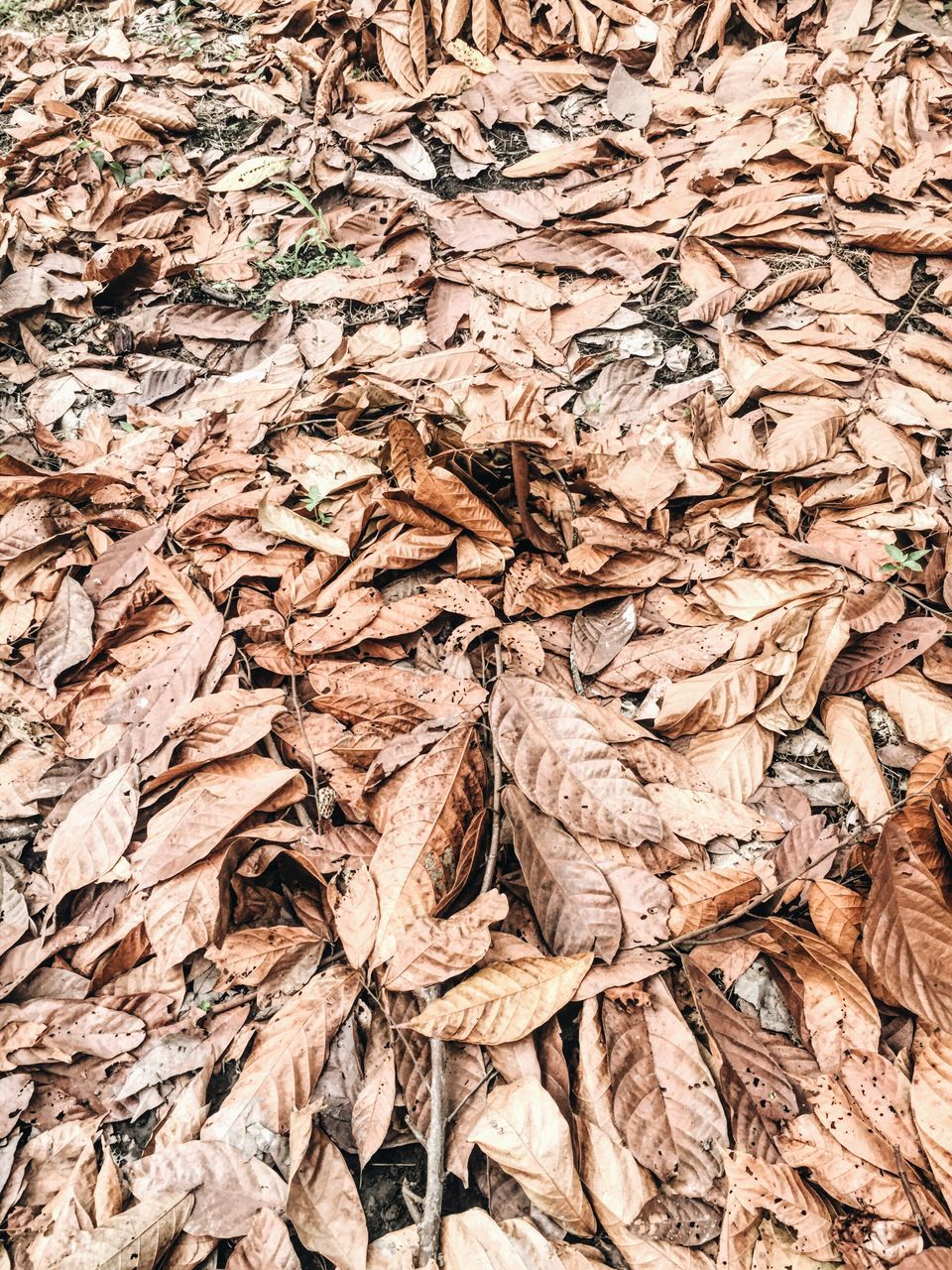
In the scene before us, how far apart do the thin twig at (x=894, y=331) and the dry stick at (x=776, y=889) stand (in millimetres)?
967

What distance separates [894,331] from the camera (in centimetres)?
199

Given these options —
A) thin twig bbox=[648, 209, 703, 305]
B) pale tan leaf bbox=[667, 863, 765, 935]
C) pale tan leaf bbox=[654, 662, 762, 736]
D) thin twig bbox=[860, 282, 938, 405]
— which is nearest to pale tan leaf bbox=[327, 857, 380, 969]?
pale tan leaf bbox=[667, 863, 765, 935]

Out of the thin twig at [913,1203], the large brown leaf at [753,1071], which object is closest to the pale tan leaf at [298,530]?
the large brown leaf at [753,1071]

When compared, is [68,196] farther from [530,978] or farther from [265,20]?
[530,978]

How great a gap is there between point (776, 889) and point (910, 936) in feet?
0.63

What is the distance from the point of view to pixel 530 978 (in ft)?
4.01

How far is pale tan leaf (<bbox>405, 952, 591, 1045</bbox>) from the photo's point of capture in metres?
1.18

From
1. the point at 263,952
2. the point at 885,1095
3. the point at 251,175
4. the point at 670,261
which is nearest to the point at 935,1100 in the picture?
the point at 885,1095

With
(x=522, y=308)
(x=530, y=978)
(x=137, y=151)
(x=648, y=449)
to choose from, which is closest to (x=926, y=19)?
(x=522, y=308)

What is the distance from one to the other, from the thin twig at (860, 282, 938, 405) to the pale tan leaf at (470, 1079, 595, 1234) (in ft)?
5.28

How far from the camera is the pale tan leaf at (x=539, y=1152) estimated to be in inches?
42.8

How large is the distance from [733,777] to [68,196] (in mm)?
2661

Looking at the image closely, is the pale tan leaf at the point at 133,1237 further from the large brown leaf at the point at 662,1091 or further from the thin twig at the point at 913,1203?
the thin twig at the point at 913,1203

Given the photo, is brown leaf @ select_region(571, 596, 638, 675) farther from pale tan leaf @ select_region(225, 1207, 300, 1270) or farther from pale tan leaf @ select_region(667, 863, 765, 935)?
pale tan leaf @ select_region(225, 1207, 300, 1270)
